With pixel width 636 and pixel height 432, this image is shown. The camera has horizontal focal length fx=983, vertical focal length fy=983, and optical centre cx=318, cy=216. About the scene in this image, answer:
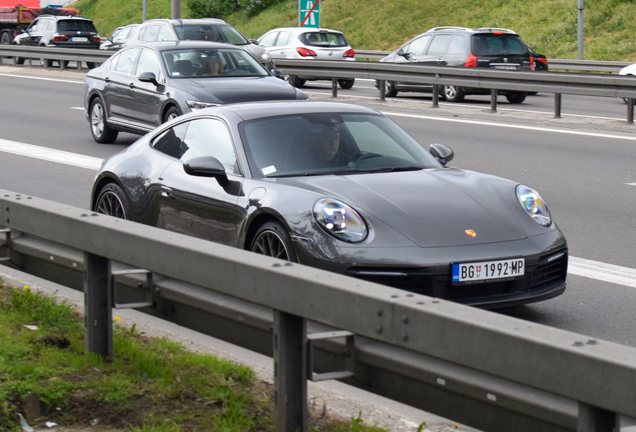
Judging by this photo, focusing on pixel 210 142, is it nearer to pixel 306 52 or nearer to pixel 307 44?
pixel 306 52

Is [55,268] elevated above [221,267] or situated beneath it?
situated beneath

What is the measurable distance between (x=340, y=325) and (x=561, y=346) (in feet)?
2.95

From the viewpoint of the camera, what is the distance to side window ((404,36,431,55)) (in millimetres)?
22969

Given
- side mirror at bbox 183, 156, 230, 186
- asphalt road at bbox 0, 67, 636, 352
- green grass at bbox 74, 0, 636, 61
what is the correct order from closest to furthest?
side mirror at bbox 183, 156, 230, 186
asphalt road at bbox 0, 67, 636, 352
green grass at bbox 74, 0, 636, 61

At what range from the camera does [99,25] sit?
230 ft

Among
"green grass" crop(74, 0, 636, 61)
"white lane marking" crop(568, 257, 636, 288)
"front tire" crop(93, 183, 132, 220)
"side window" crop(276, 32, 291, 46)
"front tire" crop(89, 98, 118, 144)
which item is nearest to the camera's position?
"white lane marking" crop(568, 257, 636, 288)

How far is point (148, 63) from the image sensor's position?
14.6m

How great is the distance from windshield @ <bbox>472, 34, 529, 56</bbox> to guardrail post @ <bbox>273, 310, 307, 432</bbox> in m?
18.7

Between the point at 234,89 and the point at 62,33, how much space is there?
88.2 feet

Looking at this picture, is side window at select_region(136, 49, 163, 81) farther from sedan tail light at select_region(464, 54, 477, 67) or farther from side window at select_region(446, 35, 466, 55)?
side window at select_region(446, 35, 466, 55)

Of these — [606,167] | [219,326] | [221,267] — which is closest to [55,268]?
[219,326]

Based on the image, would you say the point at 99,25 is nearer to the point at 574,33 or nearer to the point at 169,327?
the point at 574,33

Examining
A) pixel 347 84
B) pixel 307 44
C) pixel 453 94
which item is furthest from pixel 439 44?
pixel 307 44

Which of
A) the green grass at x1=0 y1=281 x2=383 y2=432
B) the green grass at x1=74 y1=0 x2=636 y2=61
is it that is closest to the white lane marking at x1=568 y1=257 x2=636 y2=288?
the green grass at x1=0 y1=281 x2=383 y2=432
